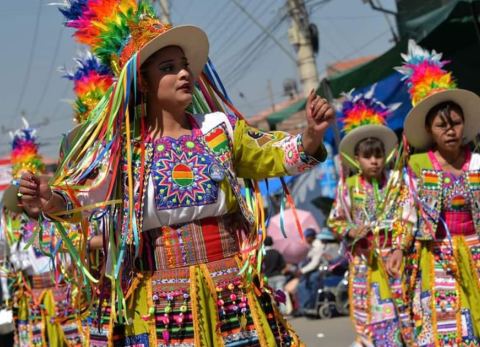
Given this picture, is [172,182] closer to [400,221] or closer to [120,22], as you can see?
[120,22]

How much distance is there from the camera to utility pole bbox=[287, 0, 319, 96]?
2003 cm

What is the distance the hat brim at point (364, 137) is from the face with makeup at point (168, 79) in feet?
13.6

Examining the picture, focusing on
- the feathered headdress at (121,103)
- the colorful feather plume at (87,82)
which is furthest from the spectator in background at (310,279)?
the feathered headdress at (121,103)

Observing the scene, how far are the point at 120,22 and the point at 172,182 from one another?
836mm

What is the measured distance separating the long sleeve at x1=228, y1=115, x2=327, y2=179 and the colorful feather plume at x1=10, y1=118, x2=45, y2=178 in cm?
491

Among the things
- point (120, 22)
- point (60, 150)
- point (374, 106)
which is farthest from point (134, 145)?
point (374, 106)

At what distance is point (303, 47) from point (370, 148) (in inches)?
508

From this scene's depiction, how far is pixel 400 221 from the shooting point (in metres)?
6.19

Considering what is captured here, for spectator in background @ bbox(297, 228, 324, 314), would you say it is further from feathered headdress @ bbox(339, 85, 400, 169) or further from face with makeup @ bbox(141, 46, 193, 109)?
face with makeup @ bbox(141, 46, 193, 109)

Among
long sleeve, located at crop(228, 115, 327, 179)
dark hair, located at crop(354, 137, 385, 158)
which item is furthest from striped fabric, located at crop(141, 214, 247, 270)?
dark hair, located at crop(354, 137, 385, 158)

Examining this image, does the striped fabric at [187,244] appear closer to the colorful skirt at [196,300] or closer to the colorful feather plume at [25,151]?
the colorful skirt at [196,300]

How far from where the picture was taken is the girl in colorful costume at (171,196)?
3582mm

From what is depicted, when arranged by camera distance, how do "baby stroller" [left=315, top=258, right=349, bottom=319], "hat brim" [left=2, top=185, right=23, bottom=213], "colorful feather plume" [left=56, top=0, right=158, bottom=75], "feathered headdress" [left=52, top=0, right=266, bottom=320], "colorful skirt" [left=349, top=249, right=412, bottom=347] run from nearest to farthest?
"feathered headdress" [left=52, top=0, right=266, bottom=320]
"colorful feather plume" [left=56, top=0, right=158, bottom=75]
"colorful skirt" [left=349, top=249, right=412, bottom=347]
"hat brim" [left=2, top=185, right=23, bottom=213]
"baby stroller" [left=315, top=258, right=349, bottom=319]

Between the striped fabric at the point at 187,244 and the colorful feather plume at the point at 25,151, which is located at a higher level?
the colorful feather plume at the point at 25,151
